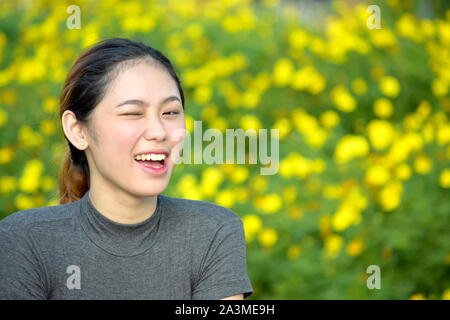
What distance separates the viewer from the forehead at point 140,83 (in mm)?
1697

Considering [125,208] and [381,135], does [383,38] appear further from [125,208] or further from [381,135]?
[125,208]

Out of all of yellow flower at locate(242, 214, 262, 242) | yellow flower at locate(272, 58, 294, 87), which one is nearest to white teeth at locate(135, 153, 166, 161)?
yellow flower at locate(242, 214, 262, 242)

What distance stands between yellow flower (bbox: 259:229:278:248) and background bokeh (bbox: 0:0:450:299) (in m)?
0.01

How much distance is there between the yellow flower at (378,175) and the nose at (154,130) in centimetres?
213

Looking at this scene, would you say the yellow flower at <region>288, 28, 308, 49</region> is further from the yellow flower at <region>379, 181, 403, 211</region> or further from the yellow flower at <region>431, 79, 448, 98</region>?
the yellow flower at <region>379, 181, 403, 211</region>

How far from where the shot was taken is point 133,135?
1.69 metres

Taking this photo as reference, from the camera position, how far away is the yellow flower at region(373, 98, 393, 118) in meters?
4.44

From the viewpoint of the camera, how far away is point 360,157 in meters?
3.86

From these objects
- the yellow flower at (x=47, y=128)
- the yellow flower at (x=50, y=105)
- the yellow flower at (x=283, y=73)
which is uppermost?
the yellow flower at (x=283, y=73)

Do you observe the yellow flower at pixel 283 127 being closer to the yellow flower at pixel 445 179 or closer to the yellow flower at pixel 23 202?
the yellow flower at pixel 445 179

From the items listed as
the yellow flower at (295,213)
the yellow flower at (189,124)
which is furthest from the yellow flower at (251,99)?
the yellow flower at (295,213)

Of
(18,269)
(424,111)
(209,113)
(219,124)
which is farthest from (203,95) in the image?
(18,269)

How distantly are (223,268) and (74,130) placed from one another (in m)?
0.55

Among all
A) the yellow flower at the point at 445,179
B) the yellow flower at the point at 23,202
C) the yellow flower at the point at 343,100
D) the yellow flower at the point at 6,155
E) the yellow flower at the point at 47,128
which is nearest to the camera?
the yellow flower at the point at 445,179
